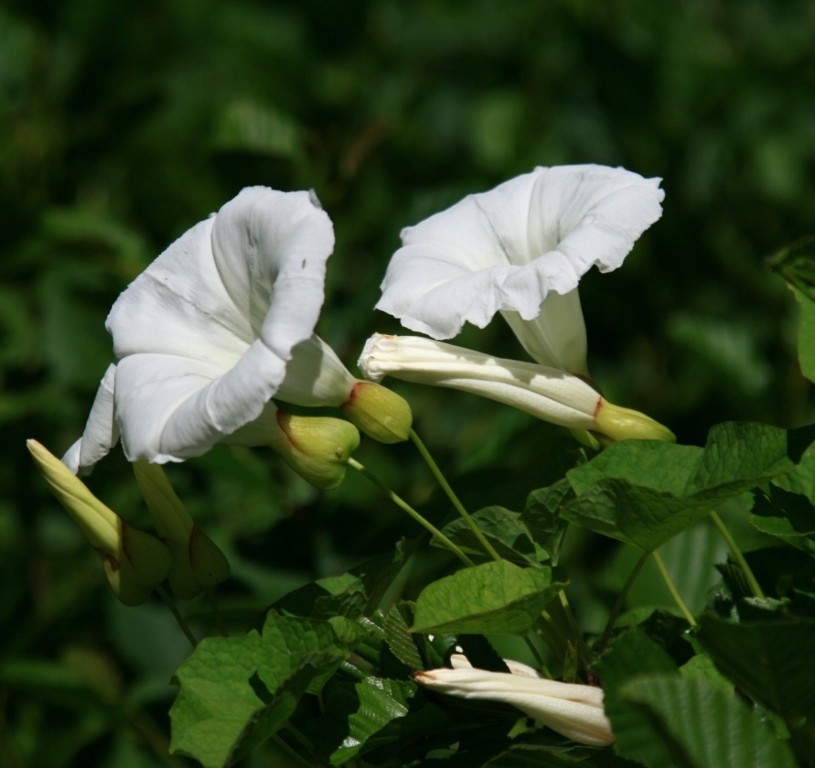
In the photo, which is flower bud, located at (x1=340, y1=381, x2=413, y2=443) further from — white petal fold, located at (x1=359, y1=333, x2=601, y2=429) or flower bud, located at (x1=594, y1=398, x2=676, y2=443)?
flower bud, located at (x1=594, y1=398, x2=676, y2=443)

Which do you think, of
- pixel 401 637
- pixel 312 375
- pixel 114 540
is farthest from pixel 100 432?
pixel 401 637

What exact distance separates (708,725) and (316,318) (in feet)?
1.49

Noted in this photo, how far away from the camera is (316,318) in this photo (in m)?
0.90

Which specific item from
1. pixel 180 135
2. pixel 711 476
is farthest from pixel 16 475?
pixel 711 476

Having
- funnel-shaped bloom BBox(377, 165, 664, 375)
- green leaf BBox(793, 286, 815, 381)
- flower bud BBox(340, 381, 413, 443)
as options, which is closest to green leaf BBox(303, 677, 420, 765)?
flower bud BBox(340, 381, 413, 443)

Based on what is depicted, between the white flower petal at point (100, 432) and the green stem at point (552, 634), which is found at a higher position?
the white flower petal at point (100, 432)

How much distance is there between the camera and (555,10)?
331 centimetres

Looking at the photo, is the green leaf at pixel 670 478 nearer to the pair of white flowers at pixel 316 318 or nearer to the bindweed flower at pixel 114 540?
the pair of white flowers at pixel 316 318

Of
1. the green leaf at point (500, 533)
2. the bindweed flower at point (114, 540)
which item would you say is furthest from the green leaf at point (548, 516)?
the bindweed flower at point (114, 540)

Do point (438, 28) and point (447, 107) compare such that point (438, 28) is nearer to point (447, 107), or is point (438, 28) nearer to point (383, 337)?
point (447, 107)

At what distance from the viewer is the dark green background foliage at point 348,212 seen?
1.94 meters

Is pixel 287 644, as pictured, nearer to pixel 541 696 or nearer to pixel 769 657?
pixel 541 696

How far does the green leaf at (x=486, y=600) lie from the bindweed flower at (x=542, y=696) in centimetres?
4

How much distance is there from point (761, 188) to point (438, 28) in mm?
1216
